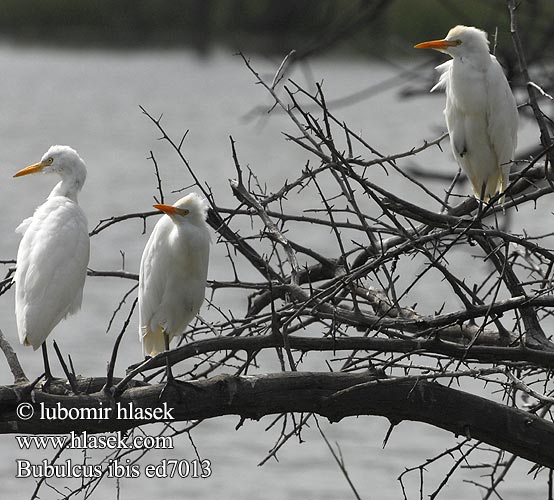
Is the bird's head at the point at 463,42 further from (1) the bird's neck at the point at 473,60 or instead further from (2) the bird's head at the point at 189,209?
(2) the bird's head at the point at 189,209

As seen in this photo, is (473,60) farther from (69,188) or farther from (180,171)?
(180,171)

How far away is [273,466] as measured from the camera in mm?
6348

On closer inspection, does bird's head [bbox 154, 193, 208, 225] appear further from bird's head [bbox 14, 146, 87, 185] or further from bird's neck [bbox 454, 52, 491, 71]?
bird's neck [bbox 454, 52, 491, 71]

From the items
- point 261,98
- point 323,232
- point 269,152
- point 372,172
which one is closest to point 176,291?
point 323,232

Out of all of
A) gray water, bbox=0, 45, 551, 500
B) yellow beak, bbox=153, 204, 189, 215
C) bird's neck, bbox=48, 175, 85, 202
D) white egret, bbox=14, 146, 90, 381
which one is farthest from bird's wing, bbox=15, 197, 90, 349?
gray water, bbox=0, 45, 551, 500

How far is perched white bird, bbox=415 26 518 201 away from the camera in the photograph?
14.3 feet

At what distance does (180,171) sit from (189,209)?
11211 millimetres

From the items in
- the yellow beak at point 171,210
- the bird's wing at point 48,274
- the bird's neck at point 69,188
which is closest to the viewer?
the bird's wing at point 48,274

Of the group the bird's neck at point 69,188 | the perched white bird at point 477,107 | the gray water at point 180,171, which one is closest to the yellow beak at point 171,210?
the bird's neck at point 69,188

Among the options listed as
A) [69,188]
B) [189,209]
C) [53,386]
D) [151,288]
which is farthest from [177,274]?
[53,386]

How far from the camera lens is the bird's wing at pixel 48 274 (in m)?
3.24

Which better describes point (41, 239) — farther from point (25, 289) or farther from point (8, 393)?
point (8, 393)

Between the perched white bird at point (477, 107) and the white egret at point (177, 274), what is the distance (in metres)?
1.18

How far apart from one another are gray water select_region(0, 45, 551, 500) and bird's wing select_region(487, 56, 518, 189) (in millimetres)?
349
